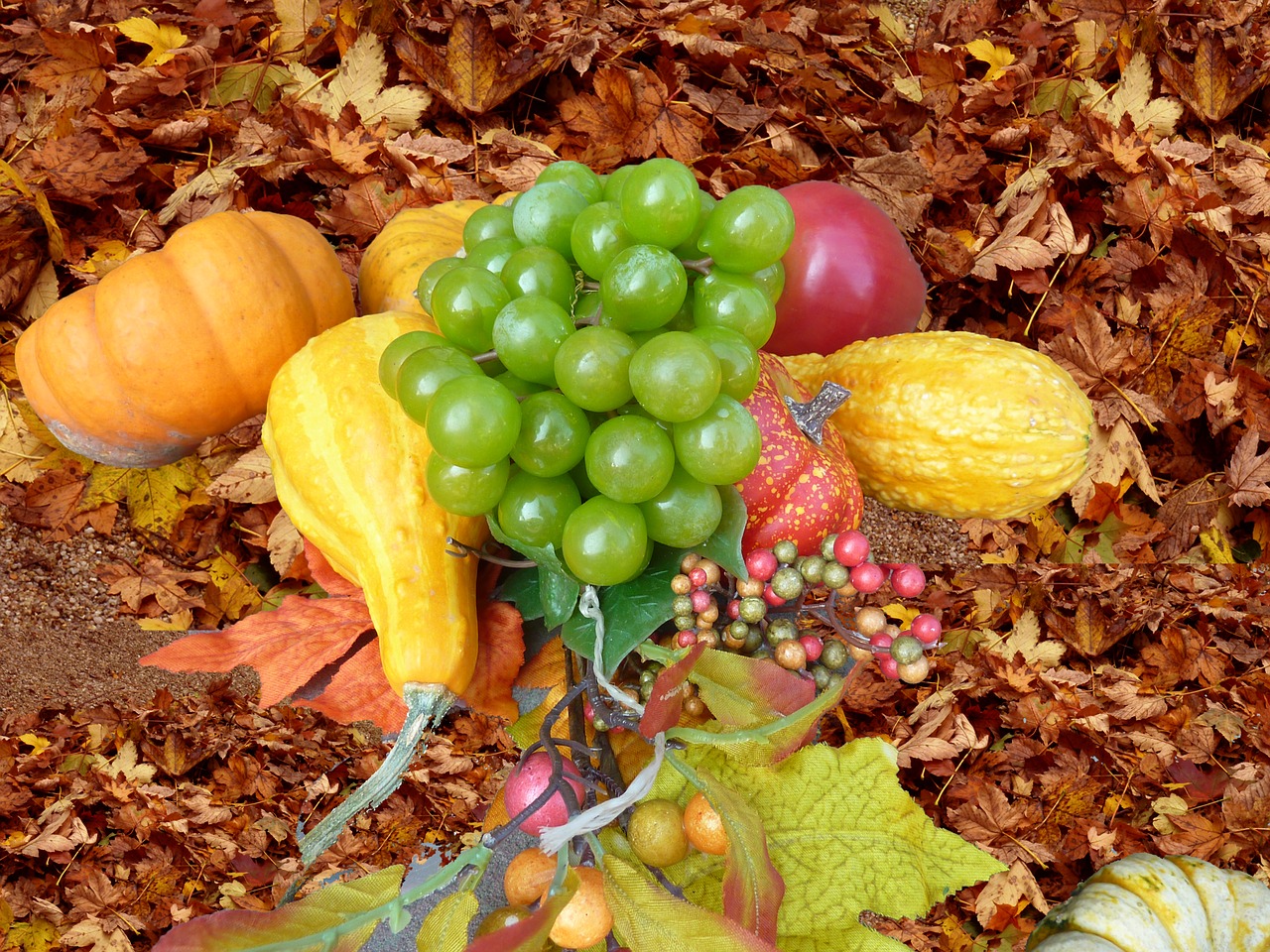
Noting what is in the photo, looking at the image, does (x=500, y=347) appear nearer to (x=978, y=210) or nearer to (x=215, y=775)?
(x=978, y=210)

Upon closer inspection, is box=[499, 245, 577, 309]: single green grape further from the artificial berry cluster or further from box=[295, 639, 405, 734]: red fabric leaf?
box=[295, 639, 405, 734]: red fabric leaf

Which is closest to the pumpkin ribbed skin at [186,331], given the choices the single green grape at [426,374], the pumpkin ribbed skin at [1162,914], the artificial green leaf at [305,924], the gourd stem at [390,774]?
the single green grape at [426,374]

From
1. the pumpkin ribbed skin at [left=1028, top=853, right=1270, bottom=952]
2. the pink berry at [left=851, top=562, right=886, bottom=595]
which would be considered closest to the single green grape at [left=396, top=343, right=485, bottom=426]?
the pink berry at [left=851, top=562, right=886, bottom=595]

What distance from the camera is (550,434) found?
0.62 meters

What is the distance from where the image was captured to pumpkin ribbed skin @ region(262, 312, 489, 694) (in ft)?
2.33

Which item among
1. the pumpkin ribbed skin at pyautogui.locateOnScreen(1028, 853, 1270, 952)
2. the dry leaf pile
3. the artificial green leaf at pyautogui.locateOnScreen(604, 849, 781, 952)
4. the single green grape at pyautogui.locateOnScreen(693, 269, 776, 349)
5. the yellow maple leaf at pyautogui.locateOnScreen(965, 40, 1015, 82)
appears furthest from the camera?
the yellow maple leaf at pyautogui.locateOnScreen(965, 40, 1015, 82)

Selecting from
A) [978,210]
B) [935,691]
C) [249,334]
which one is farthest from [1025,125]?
[249,334]

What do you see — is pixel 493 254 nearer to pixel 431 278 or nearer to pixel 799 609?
pixel 431 278

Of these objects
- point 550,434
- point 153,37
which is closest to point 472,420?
point 550,434

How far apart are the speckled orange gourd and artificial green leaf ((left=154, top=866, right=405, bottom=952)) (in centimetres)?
41

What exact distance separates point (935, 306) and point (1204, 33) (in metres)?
0.73

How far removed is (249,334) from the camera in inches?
33.7

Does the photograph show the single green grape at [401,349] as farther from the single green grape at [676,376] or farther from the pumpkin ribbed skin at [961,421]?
the pumpkin ribbed skin at [961,421]

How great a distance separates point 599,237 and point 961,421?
1.36 feet
